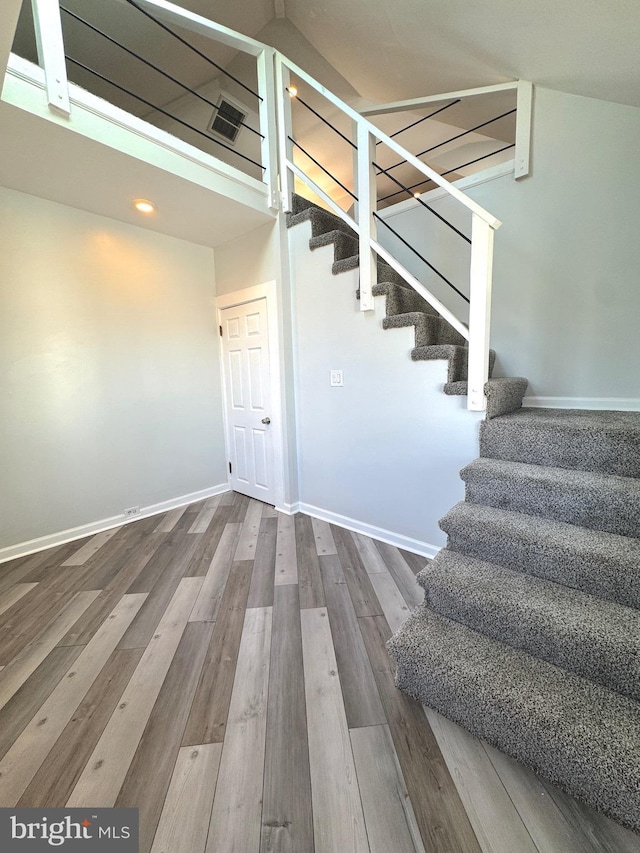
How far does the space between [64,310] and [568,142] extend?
12.4 feet

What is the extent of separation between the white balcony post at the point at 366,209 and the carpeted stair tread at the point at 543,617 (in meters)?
1.77

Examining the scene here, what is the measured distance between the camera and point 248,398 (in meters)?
3.22

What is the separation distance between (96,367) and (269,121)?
2318 millimetres

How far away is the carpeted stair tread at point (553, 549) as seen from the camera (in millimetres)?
1193

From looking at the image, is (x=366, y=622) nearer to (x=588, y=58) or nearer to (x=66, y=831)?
(x=66, y=831)

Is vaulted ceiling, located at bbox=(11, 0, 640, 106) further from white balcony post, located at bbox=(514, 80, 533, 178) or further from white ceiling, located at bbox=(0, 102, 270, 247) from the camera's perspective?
white ceiling, located at bbox=(0, 102, 270, 247)

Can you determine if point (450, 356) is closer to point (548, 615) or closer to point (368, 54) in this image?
point (548, 615)

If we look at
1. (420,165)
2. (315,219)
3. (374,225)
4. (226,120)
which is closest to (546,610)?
(420,165)

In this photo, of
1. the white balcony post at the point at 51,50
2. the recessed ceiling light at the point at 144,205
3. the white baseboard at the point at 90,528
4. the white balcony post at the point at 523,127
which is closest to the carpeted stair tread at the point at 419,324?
the white balcony post at the point at 523,127

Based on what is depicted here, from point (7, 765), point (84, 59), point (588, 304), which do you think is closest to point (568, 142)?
point (588, 304)

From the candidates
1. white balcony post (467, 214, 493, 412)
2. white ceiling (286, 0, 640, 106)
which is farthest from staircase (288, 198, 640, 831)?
white ceiling (286, 0, 640, 106)

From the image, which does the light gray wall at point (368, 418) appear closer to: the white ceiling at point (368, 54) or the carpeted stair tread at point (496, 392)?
the carpeted stair tread at point (496, 392)

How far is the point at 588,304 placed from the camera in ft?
7.65

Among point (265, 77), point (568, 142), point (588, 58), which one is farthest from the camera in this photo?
point (265, 77)
